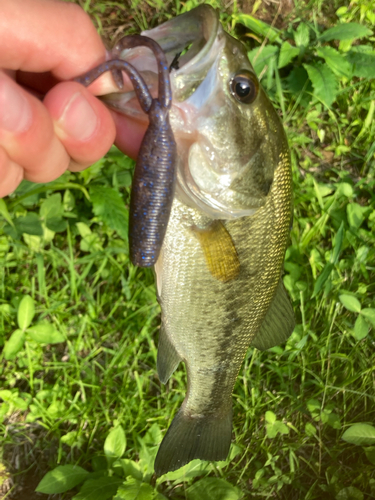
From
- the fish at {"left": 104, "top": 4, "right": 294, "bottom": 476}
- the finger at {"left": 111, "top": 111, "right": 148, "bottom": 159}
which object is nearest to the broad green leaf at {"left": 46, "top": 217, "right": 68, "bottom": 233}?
the finger at {"left": 111, "top": 111, "right": 148, "bottom": 159}

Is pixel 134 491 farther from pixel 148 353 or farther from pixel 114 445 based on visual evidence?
pixel 148 353

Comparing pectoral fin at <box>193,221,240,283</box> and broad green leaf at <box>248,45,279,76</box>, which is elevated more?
broad green leaf at <box>248,45,279,76</box>

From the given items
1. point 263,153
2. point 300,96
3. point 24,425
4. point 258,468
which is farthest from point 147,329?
point 300,96

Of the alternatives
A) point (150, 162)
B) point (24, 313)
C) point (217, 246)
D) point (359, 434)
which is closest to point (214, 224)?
point (217, 246)

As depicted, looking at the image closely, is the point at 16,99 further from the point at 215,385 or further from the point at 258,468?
the point at 258,468

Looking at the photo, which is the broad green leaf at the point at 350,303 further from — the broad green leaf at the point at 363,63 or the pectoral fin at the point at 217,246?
the broad green leaf at the point at 363,63

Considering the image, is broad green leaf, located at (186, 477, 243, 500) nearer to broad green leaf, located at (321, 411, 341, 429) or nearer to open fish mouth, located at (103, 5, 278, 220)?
broad green leaf, located at (321, 411, 341, 429)

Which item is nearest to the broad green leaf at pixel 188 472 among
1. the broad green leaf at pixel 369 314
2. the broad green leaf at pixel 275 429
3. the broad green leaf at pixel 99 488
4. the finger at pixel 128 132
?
the broad green leaf at pixel 99 488
